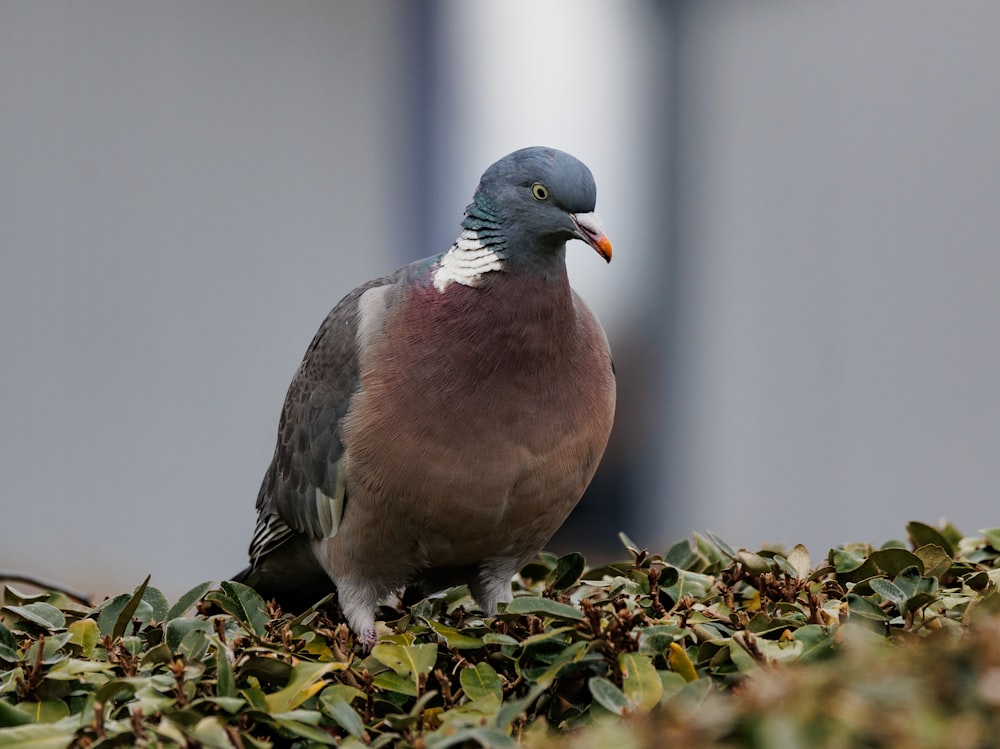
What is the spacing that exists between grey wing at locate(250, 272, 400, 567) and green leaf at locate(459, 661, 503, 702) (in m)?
1.07

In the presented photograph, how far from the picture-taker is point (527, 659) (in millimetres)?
2305

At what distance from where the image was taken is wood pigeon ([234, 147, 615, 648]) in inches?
118

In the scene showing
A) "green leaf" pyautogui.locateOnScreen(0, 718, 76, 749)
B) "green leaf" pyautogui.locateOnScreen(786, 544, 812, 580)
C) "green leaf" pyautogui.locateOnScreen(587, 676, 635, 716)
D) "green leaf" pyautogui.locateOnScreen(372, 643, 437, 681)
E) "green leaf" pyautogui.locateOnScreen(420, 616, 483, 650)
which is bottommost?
"green leaf" pyautogui.locateOnScreen(420, 616, 483, 650)

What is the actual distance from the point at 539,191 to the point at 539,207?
0.16 feet

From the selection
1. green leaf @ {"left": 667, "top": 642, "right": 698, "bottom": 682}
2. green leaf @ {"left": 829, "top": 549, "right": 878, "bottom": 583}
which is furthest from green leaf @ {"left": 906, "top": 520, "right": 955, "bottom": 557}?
green leaf @ {"left": 667, "top": 642, "right": 698, "bottom": 682}

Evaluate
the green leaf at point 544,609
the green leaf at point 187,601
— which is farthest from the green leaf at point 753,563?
the green leaf at point 187,601

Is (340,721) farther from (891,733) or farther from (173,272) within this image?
(173,272)

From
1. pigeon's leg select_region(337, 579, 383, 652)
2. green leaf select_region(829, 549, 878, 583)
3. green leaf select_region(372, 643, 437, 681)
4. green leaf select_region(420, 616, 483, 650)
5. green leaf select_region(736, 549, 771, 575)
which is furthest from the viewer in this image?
pigeon's leg select_region(337, 579, 383, 652)

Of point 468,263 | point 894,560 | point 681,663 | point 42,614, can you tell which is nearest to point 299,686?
point 681,663

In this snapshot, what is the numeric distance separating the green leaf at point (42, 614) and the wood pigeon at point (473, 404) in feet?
2.34

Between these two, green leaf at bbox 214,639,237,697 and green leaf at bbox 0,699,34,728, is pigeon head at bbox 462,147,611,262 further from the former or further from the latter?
green leaf at bbox 0,699,34,728

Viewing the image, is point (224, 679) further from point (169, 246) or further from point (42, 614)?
point (169, 246)

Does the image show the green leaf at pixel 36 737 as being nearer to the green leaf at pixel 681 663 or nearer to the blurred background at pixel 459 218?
the green leaf at pixel 681 663

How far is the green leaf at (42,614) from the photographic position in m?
2.56
